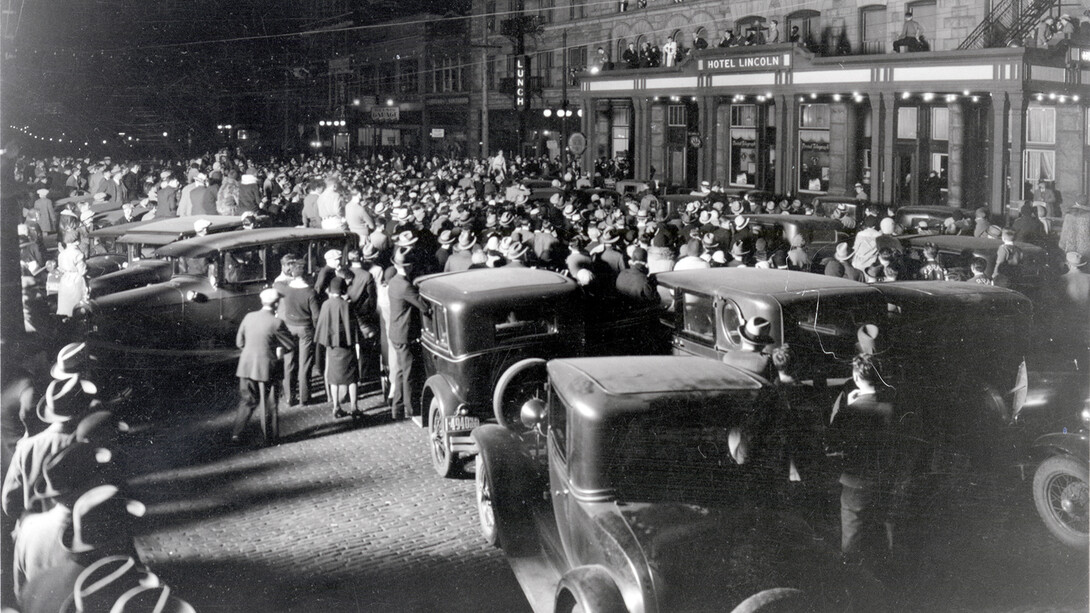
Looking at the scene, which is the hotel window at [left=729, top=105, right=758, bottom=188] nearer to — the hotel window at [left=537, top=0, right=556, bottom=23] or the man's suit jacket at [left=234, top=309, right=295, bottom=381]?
the hotel window at [left=537, top=0, right=556, bottom=23]

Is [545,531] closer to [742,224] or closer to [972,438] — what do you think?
[972,438]

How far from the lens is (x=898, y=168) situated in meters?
27.6

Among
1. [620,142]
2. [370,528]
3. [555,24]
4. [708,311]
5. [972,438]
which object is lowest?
[370,528]

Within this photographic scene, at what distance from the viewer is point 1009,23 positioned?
78.7 ft

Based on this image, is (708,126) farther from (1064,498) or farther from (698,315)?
(1064,498)

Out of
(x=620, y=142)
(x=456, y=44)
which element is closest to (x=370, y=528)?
(x=620, y=142)

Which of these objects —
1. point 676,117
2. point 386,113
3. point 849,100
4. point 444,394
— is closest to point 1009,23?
point 849,100

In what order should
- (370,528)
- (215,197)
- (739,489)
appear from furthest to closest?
1. (215,197)
2. (370,528)
3. (739,489)

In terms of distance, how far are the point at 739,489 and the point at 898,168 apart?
24748 millimetres

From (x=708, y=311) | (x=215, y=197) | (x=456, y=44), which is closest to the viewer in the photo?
(x=708, y=311)

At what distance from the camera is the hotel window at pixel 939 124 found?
88.7ft

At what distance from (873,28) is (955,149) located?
15.9 ft

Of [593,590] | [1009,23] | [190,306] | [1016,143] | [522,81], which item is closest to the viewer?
[593,590]

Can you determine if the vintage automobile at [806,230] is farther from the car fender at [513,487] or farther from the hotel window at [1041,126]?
the hotel window at [1041,126]
